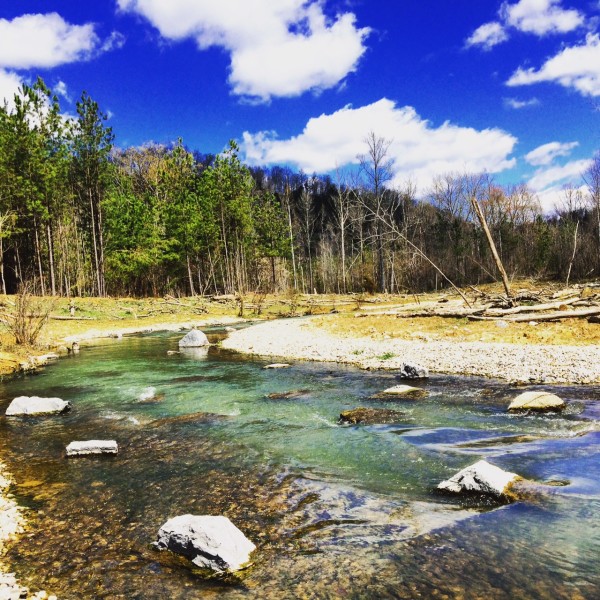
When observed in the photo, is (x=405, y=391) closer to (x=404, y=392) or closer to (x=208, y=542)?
(x=404, y=392)

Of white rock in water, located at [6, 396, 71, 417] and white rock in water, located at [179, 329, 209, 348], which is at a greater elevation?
white rock in water, located at [179, 329, 209, 348]

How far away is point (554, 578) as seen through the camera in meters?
3.90

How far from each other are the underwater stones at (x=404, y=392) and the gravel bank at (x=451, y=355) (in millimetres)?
2441

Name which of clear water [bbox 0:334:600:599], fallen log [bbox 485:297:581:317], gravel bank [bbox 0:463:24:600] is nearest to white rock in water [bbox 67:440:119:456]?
clear water [bbox 0:334:600:599]

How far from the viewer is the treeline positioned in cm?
3772

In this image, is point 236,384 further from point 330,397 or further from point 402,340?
point 402,340

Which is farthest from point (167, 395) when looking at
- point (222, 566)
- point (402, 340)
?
point (402, 340)

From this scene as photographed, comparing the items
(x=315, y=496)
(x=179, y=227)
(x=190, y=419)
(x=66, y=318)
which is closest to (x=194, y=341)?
→ (x=190, y=419)

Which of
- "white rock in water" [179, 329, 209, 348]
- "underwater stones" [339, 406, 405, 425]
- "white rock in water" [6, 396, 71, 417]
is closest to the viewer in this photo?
"underwater stones" [339, 406, 405, 425]

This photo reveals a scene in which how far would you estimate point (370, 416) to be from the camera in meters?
9.23

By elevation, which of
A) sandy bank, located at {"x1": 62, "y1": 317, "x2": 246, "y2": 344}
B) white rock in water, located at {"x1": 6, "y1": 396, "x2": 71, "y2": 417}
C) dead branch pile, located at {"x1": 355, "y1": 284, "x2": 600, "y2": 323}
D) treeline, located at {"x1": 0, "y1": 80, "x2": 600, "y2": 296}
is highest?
treeline, located at {"x1": 0, "y1": 80, "x2": 600, "y2": 296}

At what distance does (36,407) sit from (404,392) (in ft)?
28.6

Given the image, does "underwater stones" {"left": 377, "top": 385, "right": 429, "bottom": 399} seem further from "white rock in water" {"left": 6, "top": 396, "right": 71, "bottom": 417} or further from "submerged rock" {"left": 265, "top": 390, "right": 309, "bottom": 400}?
"white rock in water" {"left": 6, "top": 396, "right": 71, "bottom": 417}

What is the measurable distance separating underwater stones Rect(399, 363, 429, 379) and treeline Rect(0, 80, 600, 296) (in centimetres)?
1538
